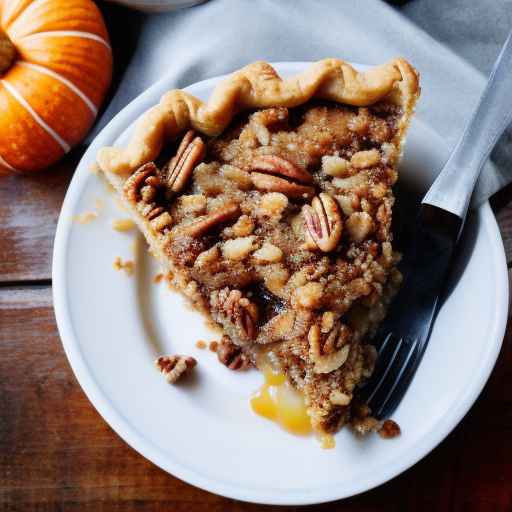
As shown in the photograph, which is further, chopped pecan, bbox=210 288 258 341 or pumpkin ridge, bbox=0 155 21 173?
pumpkin ridge, bbox=0 155 21 173

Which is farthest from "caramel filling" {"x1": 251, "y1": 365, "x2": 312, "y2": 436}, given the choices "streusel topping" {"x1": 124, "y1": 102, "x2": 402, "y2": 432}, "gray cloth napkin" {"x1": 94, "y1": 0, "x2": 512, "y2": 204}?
"gray cloth napkin" {"x1": 94, "y1": 0, "x2": 512, "y2": 204}

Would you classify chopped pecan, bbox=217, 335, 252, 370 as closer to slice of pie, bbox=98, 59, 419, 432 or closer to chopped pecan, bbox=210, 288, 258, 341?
slice of pie, bbox=98, 59, 419, 432

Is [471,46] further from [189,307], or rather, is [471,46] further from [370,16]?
[189,307]

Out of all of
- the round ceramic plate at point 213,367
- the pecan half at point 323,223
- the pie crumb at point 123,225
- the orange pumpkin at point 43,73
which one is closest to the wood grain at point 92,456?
the round ceramic plate at point 213,367

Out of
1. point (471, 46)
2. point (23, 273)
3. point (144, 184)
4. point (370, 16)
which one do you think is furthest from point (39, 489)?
point (471, 46)

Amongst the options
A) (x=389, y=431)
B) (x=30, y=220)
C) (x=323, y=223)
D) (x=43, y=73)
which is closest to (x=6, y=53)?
(x=43, y=73)

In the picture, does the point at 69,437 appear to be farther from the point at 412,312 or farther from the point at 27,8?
the point at 27,8

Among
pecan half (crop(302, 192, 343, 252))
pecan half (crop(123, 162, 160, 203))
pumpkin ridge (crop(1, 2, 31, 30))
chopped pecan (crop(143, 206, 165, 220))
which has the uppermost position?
pecan half (crop(302, 192, 343, 252))
